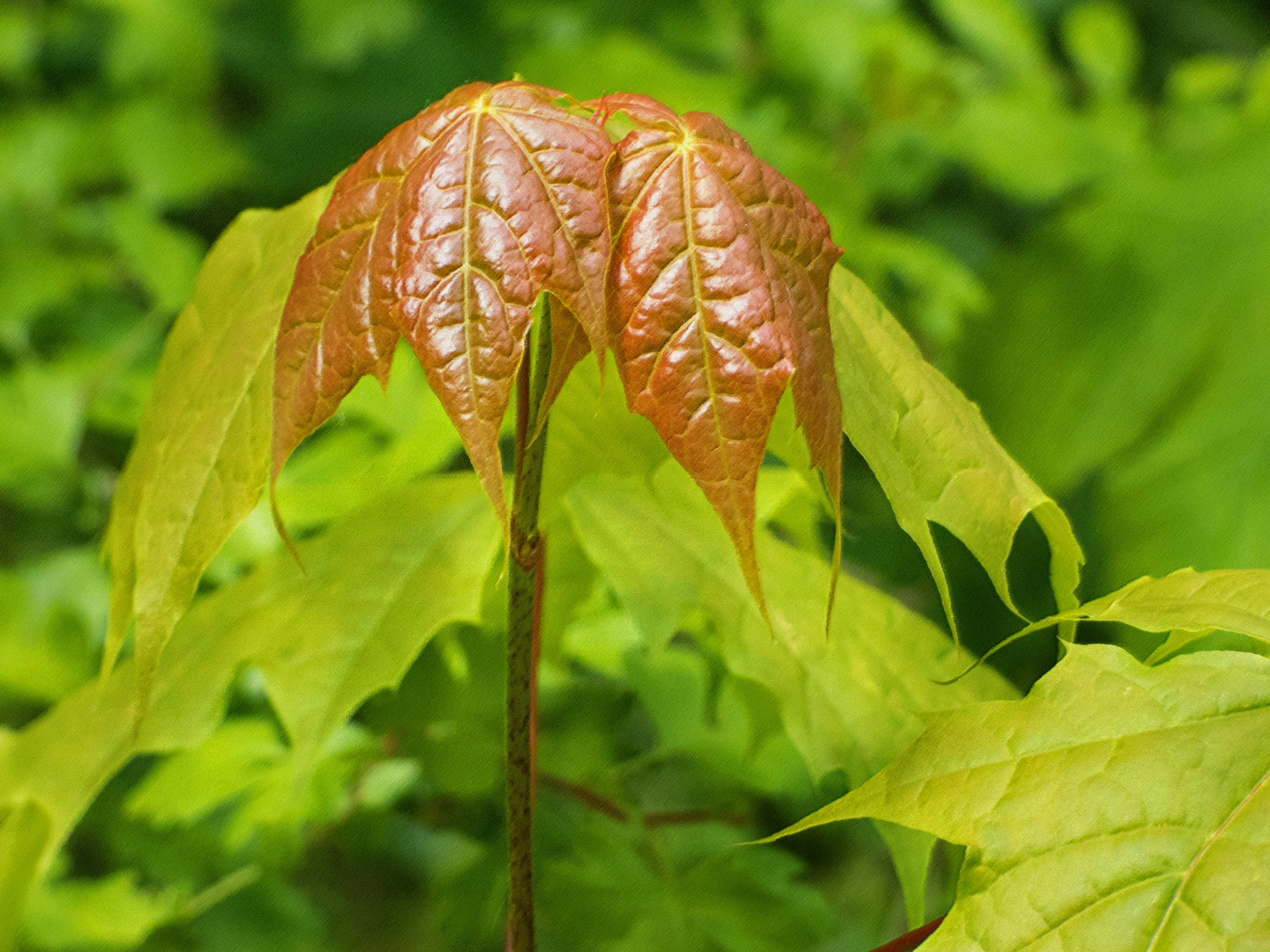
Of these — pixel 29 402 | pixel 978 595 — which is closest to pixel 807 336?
pixel 978 595

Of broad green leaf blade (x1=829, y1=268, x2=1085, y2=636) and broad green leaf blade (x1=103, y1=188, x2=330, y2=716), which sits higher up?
broad green leaf blade (x1=103, y1=188, x2=330, y2=716)

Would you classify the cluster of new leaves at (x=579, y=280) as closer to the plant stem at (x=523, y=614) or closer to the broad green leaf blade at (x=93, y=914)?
the plant stem at (x=523, y=614)

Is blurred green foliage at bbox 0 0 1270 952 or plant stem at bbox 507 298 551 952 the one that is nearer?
plant stem at bbox 507 298 551 952

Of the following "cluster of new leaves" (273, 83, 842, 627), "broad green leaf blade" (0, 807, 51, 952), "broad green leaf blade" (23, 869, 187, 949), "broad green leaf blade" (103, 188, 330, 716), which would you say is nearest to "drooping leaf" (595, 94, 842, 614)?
"cluster of new leaves" (273, 83, 842, 627)

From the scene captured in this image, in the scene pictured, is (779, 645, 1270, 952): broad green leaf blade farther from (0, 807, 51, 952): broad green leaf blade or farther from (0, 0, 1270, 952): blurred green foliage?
(0, 807, 51, 952): broad green leaf blade

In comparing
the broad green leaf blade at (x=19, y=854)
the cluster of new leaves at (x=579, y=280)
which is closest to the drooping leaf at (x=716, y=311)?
the cluster of new leaves at (x=579, y=280)
